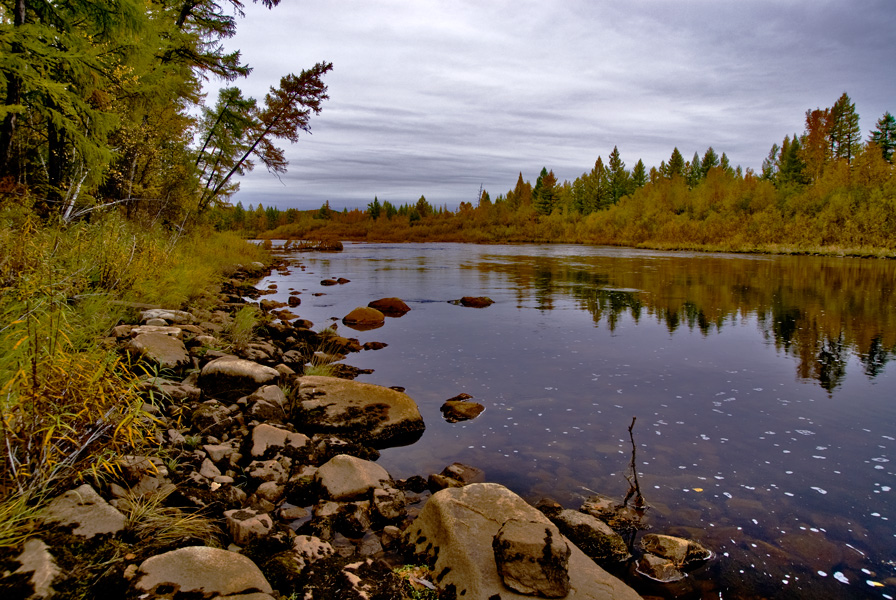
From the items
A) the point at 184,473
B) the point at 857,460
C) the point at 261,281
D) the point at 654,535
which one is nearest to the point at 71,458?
the point at 184,473

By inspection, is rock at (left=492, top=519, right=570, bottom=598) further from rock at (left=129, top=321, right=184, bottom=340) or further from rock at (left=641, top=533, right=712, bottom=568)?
rock at (left=129, top=321, right=184, bottom=340)

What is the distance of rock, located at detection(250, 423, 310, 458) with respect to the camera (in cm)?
473

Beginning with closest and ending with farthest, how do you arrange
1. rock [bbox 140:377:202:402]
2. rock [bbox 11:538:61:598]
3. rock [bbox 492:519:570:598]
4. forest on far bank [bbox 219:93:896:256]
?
rock [bbox 11:538:61:598]
rock [bbox 492:519:570:598]
rock [bbox 140:377:202:402]
forest on far bank [bbox 219:93:896:256]

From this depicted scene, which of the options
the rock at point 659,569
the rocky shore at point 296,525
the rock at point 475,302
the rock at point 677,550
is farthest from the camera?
the rock at point 475,302

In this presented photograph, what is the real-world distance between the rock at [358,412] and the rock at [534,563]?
2933mm

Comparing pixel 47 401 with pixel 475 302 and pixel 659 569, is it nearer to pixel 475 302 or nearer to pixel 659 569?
pixel 659 569

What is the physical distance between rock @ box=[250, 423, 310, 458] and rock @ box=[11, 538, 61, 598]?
7.17 feet

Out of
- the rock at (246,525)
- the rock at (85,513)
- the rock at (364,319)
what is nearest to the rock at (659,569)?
the rock at (246,525)

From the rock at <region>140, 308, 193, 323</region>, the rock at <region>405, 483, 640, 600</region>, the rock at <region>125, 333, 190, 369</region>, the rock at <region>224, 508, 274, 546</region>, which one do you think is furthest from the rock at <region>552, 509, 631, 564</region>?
the rock at <region>140, 308, 193, 323</region>

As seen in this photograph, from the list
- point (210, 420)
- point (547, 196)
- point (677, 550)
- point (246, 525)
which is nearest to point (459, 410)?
point (210, 420)

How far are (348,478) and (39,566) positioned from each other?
2.26 m

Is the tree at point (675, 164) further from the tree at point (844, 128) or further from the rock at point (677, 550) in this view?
the rock at point (677, 550)

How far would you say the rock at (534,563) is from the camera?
2922mm

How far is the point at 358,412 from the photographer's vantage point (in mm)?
5969
